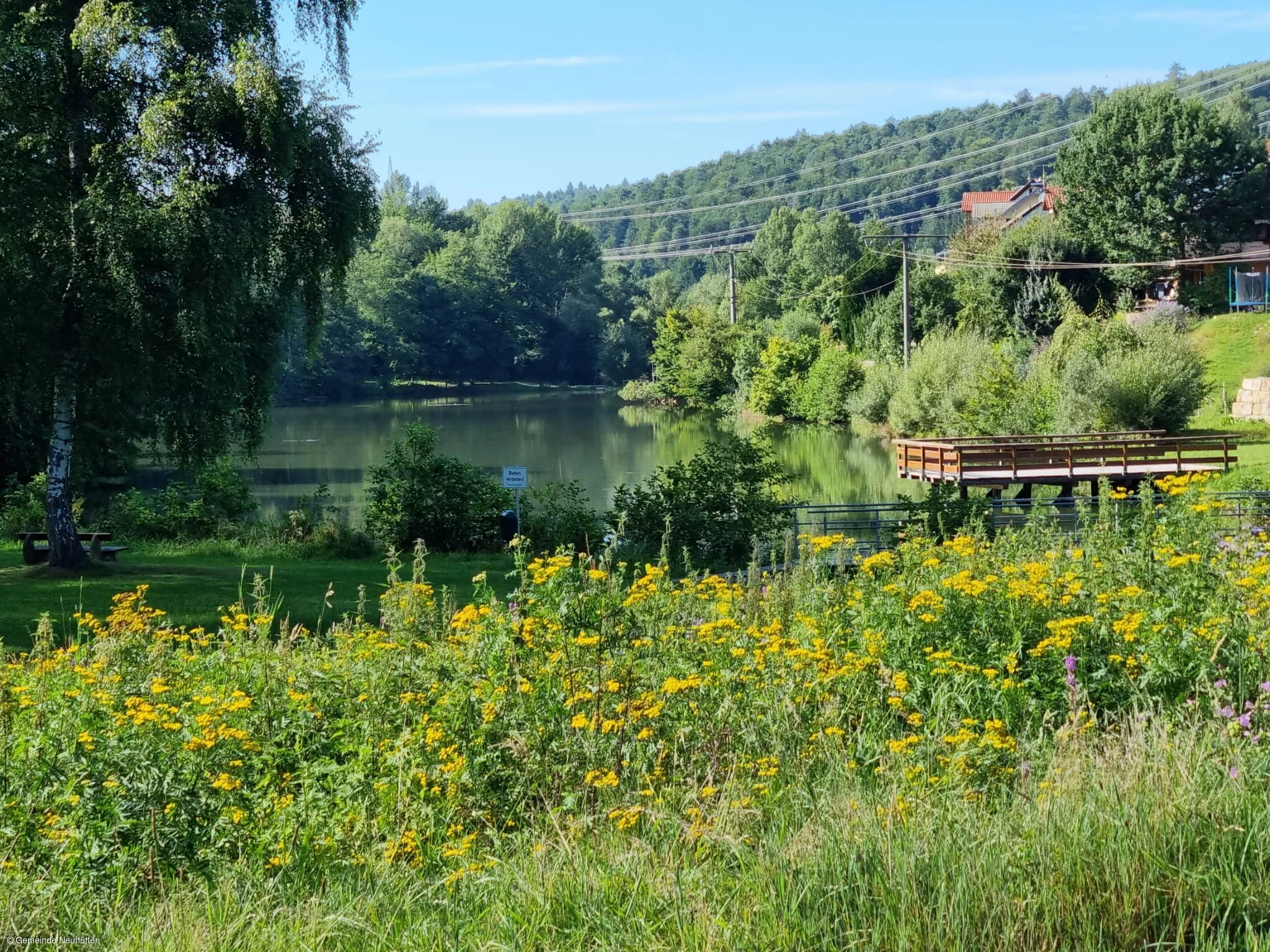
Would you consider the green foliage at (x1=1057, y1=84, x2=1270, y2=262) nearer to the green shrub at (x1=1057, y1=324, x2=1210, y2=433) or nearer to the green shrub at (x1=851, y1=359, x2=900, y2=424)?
the green shrub at (x1=851, y1=359, x2=900, y2=424)

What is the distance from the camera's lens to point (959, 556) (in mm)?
8766

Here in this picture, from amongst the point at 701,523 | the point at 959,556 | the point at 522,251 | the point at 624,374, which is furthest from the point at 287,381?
the point at 959,556

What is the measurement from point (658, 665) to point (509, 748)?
1.39m

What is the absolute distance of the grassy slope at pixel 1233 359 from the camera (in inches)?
1487

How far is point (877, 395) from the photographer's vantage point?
5306 centimetres

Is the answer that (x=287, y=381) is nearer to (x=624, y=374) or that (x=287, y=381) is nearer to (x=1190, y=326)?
(x=624, y=374)

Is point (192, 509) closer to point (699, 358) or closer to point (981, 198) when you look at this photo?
point (699, 358)

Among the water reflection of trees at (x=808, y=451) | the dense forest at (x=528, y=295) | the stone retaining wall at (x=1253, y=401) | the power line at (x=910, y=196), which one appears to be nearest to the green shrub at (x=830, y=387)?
the water reflection of trees at (x=808, y=451)

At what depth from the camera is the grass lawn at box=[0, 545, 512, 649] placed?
1423cm

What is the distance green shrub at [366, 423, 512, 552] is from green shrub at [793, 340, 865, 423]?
120 ft

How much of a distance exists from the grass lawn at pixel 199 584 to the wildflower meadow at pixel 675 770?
237 inches

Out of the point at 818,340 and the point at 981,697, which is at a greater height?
the point at 818,340

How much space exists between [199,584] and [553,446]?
36.5m

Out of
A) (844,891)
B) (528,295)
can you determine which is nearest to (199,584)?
(844,891)
